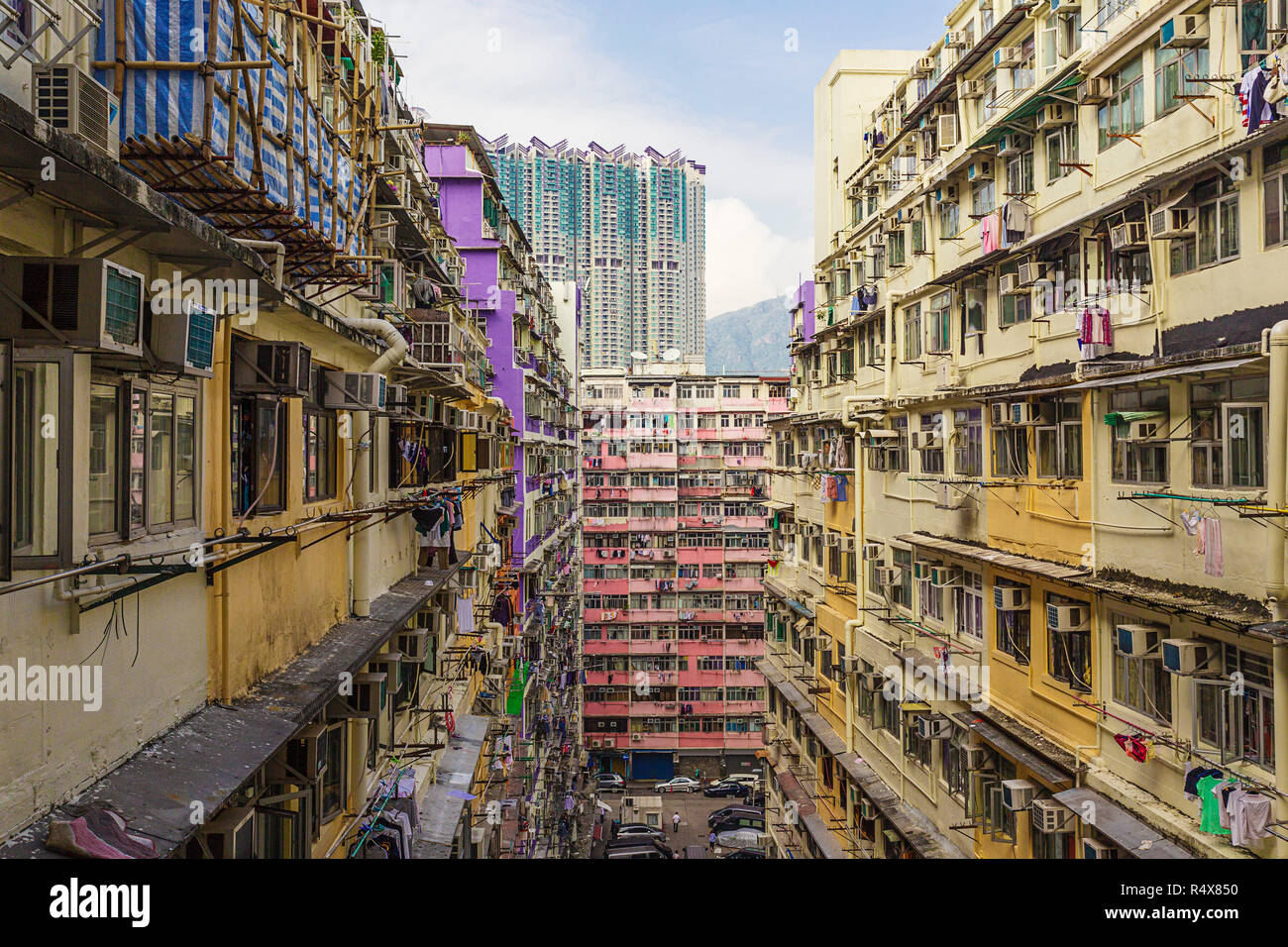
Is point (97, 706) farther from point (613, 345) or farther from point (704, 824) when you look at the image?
point (613, 345)

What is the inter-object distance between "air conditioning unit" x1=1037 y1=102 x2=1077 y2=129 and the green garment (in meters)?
7.32

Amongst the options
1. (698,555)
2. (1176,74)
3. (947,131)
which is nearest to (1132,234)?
(1176,74)

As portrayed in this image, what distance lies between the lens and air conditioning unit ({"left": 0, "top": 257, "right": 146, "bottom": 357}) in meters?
3.79

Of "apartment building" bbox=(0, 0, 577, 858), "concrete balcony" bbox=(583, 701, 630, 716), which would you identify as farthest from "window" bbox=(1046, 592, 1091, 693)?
"concrete balcony" bbox=(583, 701, 630, 716)

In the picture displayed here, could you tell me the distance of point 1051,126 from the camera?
11.1m

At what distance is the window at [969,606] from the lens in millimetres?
13086

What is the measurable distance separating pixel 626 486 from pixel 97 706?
36.7 m

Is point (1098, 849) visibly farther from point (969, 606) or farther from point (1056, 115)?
point (1056, 115)

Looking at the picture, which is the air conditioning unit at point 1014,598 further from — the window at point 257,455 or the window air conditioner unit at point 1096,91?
the window at point 257,455

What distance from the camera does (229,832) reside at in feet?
17.5

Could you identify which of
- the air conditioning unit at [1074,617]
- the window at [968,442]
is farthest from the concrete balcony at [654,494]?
the air conditioning unit at [1074,617]

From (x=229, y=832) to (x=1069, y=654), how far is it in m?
9.05
